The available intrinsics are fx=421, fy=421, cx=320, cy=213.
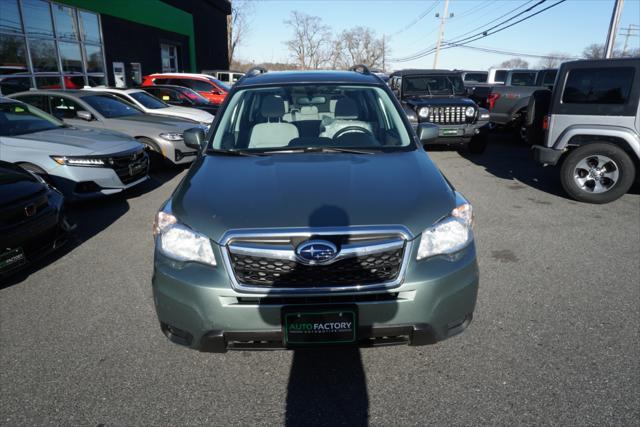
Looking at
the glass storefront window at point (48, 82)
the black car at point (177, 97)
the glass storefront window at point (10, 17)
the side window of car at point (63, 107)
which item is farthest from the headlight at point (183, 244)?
the glass storefront window at point (48, 82)

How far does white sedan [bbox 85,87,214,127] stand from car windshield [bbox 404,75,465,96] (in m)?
5.23

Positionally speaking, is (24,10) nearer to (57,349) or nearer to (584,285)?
(57,349)

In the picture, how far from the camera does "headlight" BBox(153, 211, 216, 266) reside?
87.2 inches

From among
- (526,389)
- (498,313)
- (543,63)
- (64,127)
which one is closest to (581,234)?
(498,313)

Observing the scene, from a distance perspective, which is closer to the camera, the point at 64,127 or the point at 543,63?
the point at 64,127

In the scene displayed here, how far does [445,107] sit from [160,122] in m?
6.21

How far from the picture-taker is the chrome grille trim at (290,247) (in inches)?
83.5

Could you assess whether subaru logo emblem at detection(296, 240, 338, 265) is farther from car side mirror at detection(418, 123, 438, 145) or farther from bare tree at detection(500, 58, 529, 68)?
bare tree at detection(500, 58, 529, 68)

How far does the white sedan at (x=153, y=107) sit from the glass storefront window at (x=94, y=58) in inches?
283

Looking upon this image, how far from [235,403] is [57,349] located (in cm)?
140

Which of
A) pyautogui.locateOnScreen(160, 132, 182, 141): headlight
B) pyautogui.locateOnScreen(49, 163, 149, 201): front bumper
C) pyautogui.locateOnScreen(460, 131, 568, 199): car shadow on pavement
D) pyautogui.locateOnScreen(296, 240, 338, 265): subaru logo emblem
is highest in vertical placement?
pyautogui.locateOnScreen(296, 240, 338, 265): subaru logo emblem

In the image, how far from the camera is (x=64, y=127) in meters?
6.57

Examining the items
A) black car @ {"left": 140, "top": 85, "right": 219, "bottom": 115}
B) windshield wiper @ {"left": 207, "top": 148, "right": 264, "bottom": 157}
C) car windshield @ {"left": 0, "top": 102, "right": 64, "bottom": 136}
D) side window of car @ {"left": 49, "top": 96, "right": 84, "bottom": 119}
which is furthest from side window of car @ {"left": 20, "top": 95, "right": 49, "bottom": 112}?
windshield wiper @ {"left": 207, "top": 148, "right": 264, "bottom": 157}

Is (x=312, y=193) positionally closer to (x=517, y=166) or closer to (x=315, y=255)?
(x=315, y=255)
